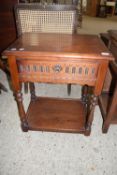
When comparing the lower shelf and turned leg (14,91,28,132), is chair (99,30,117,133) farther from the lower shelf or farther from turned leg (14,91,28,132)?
turned leg (14,91,28,132)

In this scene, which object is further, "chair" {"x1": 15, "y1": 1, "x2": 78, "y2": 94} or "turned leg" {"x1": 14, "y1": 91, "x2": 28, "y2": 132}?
"chair" {"x1": 15, "y1": 1, "x2": 78, "y2": 94}

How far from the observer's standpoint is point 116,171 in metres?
1.05

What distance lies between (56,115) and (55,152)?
0.33 metres

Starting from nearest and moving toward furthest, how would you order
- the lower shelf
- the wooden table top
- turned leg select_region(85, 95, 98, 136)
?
the wooden table top
turned leg select_region(85, 95, 98, 136)
the lower shelf

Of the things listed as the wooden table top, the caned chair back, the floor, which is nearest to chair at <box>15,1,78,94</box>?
the caned chair back

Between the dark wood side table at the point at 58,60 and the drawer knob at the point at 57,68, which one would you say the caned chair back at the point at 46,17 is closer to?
the dark wood side table at the point at 58,60

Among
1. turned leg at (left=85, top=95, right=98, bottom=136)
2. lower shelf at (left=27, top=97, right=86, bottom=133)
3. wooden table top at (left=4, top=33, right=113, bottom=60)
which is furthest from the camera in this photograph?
lower shelf at (left=27, top=97, right=86, bottom=133)

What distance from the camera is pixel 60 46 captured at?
36.3 inches

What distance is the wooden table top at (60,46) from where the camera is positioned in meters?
0.82

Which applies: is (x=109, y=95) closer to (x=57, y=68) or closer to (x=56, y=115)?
(x=56, y=115)

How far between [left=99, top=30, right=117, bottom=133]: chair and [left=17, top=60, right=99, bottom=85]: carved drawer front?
0.25m

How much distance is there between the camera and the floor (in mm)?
1057

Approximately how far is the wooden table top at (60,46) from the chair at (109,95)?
0.18 metres

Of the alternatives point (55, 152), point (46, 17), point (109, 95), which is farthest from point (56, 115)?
point (46, 17)
